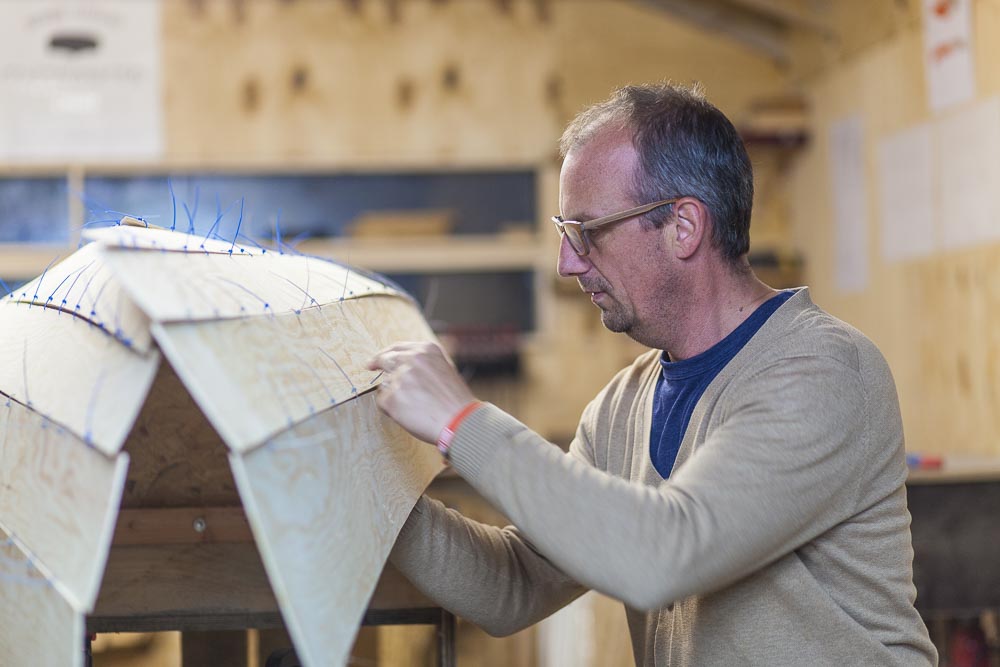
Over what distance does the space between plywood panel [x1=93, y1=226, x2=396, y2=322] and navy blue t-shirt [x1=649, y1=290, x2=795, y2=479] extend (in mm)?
579

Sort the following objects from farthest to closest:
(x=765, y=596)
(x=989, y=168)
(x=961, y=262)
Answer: (x=961, y=262) < (x=989, y=168) < (x=765, y=596)

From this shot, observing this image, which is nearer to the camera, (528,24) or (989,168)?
(989,168)

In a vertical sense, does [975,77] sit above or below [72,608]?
above

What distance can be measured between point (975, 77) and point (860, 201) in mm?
1175

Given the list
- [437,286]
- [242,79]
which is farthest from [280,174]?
[437,286]

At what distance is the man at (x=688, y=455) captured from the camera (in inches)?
56.0

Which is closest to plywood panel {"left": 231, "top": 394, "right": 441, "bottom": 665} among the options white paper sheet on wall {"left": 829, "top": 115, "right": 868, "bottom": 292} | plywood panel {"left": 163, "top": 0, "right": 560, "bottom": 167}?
white paper sheet on wall {"left": 829, "top": 115, "right": 868, "bottom": 292}

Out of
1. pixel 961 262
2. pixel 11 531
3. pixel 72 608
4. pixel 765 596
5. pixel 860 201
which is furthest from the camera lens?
pixel 860 201

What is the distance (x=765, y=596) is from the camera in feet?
5.42

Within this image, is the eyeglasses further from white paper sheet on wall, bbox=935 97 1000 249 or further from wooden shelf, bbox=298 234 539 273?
wooden shelf, bbox=298 234 539 273

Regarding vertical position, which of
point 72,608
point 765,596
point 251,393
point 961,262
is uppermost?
point 961,262

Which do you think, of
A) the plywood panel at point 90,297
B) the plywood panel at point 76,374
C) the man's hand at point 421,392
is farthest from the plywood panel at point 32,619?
the man's hand at point 421,392

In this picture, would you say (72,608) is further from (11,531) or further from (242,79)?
(242,79)

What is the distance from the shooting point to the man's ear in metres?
1.79
